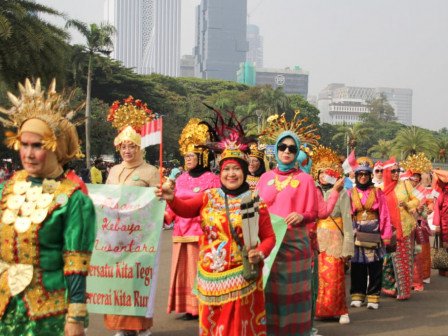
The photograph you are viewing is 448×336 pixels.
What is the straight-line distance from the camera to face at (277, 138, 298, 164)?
730cm

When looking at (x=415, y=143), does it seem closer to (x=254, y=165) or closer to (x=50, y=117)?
(x=254, y=165)

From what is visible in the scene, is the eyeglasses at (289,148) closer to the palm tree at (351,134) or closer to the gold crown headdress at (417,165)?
the gold crown headdress at (417,165)

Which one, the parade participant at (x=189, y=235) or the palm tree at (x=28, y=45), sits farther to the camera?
the palm tree at (x=28, y=45)

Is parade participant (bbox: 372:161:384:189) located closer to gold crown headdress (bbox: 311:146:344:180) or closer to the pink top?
gold crown headdress (bbox: 311:146:344:180)

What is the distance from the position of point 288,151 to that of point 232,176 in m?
1.69

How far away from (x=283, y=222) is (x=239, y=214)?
119 cm

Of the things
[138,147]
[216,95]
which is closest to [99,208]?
[138,147]

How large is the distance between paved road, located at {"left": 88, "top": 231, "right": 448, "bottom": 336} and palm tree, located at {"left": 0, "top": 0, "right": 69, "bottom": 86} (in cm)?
1270

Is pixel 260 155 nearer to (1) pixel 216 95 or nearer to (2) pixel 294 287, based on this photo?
(2) pixel 294 287

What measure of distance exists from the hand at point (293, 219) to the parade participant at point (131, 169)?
1.39 m

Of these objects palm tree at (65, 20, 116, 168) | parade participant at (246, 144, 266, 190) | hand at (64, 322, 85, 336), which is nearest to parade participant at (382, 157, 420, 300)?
parade participant at (246, 144, 266, 190)

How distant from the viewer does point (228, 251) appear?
221 inches

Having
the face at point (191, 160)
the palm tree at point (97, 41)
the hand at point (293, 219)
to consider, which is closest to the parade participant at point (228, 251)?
the hand at point (293, 219)

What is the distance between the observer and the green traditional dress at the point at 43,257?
169 inches
